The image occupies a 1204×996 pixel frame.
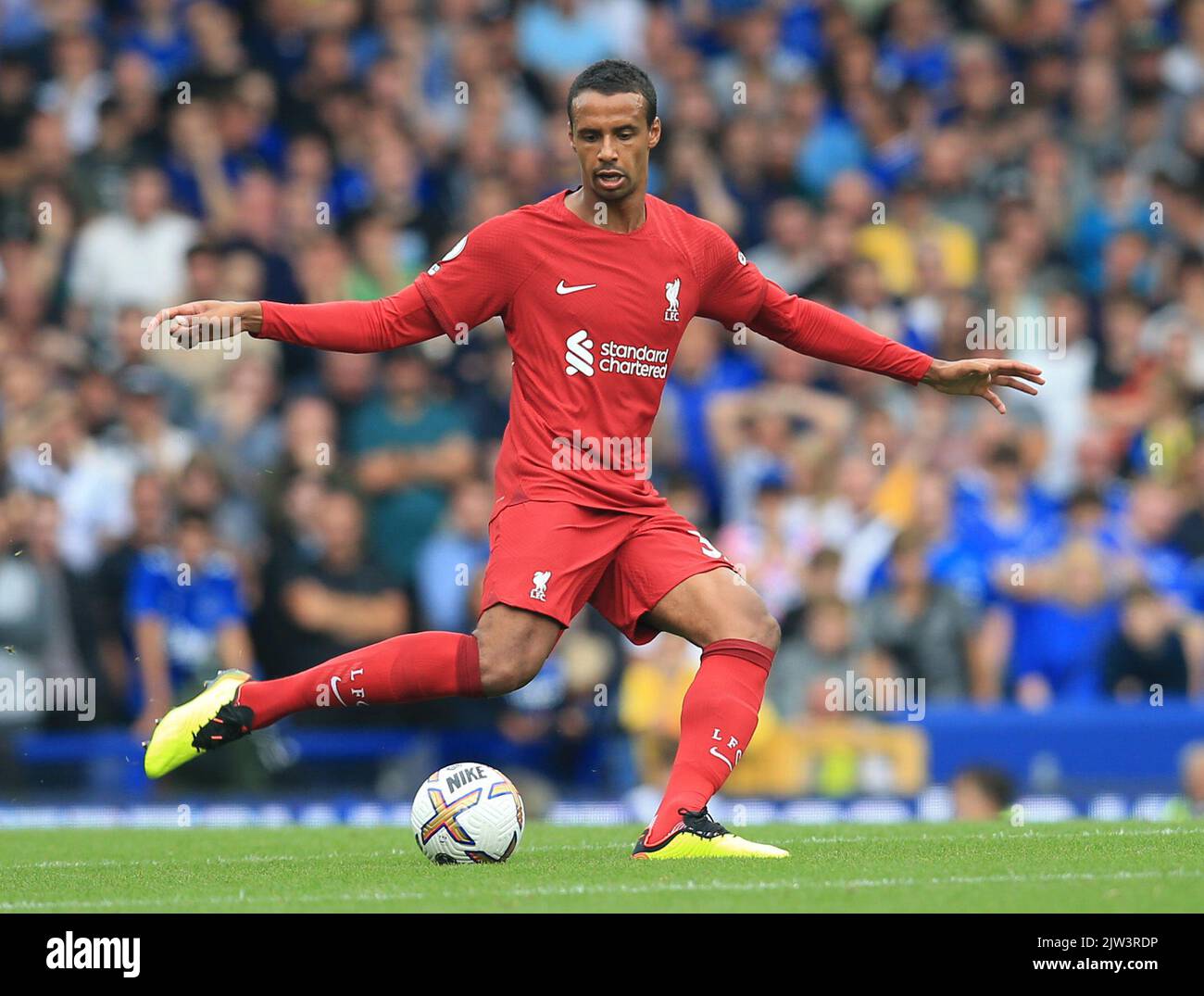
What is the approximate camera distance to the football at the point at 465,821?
746 cm

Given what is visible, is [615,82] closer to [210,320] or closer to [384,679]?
[210,320]

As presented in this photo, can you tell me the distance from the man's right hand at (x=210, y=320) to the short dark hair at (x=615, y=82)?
1314 millimetres

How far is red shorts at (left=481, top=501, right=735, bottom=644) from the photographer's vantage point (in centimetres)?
741

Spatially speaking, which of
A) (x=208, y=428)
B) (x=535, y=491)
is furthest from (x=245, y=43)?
(x=535, y=491)

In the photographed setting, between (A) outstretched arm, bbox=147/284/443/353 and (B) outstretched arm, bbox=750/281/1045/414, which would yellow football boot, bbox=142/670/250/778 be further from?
(B) outstretched arm, bbox=750/281/1045/414

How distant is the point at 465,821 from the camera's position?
7.46m

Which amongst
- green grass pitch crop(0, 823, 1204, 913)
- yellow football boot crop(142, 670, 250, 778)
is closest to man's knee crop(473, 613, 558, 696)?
green grass pitch crop(0, 823, 1204, 913)

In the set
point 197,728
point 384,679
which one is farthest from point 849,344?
point 197,728

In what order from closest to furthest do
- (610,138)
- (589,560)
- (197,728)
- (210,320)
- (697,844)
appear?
1. (210,320)
2. (697,844)
3. (610,138)
4. (589,560)
5. (197,728)

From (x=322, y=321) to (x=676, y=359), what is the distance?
22.2ft

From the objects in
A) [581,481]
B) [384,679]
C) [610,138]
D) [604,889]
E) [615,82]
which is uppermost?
[615,82]

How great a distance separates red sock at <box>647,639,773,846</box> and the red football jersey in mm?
665
